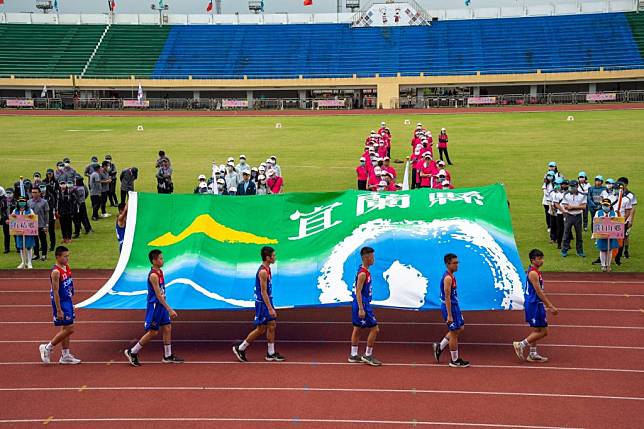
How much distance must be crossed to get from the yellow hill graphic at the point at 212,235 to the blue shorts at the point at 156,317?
2.06 meters

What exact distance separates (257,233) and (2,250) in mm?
8992

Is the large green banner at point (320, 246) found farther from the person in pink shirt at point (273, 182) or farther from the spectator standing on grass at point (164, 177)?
the spectator standing on grass at point (164, 177)

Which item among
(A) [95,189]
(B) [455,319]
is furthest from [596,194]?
(A) [95,189]

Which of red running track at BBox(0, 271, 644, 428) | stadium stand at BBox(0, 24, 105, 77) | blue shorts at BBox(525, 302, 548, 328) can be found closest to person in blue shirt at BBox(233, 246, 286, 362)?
red running track at BBox(0, 271, 644, 428)

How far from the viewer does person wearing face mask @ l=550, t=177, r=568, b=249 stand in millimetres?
16422

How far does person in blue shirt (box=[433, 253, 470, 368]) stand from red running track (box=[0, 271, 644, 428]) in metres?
0.29

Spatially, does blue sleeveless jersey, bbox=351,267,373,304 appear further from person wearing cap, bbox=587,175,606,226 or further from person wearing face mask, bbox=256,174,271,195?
person wearing face mask, bbox=256,174,271,195

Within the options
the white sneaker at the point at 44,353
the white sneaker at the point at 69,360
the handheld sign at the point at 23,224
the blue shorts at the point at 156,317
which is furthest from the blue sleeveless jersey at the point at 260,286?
the handheld sign at the point at 23,224

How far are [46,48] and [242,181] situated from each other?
195ft

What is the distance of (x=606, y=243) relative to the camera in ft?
50.2

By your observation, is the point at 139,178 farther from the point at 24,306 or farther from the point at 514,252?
the point at 514,252

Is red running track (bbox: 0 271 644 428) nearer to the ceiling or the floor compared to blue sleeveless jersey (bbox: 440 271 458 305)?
nearer to the floor

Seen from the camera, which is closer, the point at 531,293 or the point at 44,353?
the point at 531,293

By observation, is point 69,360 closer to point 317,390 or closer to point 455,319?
point 317,390
